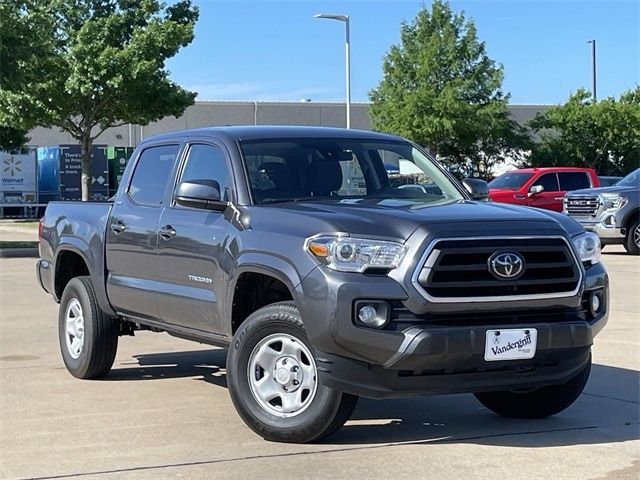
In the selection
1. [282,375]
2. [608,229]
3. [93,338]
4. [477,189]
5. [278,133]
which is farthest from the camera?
[608,229]

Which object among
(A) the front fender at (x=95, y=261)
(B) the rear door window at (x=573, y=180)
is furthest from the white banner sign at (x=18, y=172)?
(A) the front fender at (x=95, y=261)

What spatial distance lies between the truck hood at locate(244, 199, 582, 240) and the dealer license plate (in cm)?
56

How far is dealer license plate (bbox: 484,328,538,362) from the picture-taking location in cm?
559

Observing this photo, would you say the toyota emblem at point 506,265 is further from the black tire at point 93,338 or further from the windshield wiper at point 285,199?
the black tire at point 93,338

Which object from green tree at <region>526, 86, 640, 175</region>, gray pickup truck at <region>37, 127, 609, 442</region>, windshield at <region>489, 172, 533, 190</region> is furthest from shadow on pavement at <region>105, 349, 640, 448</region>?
green tree at <region>526, 86, 640, 175</region>

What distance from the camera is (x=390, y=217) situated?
5.78 meters

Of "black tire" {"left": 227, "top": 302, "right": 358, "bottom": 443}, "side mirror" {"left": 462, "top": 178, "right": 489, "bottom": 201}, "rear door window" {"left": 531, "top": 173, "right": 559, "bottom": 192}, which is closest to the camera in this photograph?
"black tire" {"left": 227, "top": 302, "right": 358, "bottom": 443}

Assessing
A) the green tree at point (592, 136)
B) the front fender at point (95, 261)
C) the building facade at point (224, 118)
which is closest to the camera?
the front fender at point (95, 261)

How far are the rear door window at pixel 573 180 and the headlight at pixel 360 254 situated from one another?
2338 cm

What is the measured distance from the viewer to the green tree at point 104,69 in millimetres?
30391

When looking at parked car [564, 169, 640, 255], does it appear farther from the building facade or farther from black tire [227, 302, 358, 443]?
the building facade

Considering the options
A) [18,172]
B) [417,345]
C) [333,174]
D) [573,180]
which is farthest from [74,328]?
[18,172]

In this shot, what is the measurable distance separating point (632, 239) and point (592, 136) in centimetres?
2936

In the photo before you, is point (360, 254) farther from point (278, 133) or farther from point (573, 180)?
point (573, 180)
